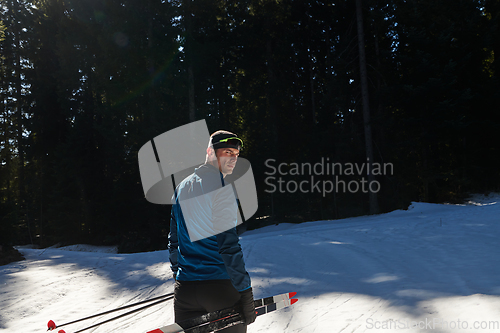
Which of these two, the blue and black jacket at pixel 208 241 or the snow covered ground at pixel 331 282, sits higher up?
the blue and black jacket at pixel 208 241

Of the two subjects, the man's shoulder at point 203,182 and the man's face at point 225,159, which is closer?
the man's shoulder at point 203,182

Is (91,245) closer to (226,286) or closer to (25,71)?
(25,71)

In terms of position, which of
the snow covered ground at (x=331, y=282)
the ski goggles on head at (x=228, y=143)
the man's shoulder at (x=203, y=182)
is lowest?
the snow covered ground at (x=331, y=282)

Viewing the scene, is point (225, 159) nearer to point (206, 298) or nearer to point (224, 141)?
point (224, 141)

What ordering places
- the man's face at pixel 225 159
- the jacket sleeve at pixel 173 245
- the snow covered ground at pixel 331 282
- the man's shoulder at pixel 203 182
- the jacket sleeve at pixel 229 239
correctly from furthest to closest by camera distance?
the snow covered ground at pixel 331 282, the jacket sleeve at pixel 173 245, the man's face at pixel 225 159, the man's shoulder at pixel 203 182, the jacket sleeve at pixel 229 239

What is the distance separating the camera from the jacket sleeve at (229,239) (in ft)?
6.75

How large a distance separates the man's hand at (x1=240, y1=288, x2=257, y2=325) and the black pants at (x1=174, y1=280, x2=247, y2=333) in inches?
2.2

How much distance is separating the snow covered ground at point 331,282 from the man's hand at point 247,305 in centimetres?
189

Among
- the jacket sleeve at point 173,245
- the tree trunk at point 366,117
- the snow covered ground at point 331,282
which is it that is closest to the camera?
the jacket sleeve at point 173,245

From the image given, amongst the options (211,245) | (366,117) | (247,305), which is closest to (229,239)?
(211,245)

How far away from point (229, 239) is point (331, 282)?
398 cm

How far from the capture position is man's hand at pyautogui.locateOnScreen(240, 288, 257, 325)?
7.27 feet

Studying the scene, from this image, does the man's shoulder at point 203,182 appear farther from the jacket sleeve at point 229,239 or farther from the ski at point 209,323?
the ski at point 209,323

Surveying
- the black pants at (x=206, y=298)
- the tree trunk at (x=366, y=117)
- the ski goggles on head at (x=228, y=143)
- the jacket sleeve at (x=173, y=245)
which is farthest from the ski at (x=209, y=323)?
the tree trunk at (x=366, y=117)
